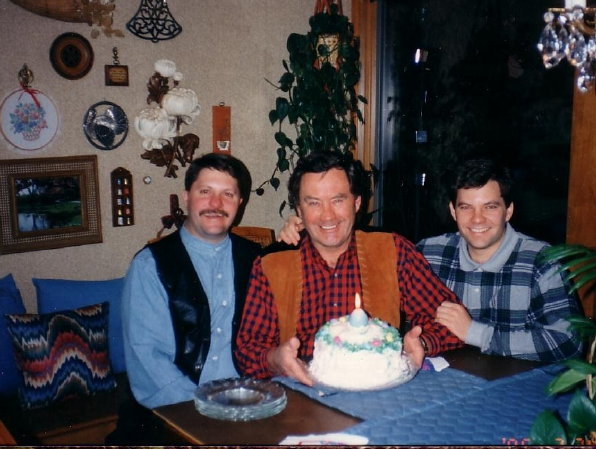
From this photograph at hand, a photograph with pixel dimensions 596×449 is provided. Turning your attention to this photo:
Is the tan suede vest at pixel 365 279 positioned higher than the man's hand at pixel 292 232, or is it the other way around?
the man's hand at pixel 292 232

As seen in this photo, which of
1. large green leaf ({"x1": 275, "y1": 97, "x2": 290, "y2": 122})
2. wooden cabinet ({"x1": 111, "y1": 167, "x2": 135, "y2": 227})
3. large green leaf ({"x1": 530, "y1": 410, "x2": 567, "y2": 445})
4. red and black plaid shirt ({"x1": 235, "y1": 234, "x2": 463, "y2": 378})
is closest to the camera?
large green leaf ({"x1": 530, "y1": 410, "x2": 567, "y2": 445})

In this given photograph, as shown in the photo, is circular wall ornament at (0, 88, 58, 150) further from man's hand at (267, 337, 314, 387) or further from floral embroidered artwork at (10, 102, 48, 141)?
man's hand at (267, 337, 314, 387)

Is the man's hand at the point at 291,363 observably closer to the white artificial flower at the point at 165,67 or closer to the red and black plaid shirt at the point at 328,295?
the red and black plaid shirt at the point at 328,295

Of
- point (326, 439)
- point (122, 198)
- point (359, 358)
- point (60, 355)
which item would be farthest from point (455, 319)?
point (122, 198)

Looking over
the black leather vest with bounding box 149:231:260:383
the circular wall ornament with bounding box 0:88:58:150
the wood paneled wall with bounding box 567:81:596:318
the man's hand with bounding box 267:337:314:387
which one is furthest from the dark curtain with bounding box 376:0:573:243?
the circular wall ornament with bounding box 0:88:58:150

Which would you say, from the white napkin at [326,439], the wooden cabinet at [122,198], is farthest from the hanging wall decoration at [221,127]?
the white napkin at [326,439]

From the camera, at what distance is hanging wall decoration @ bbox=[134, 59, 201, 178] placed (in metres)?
3.45

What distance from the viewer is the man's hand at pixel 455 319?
2.02 metres

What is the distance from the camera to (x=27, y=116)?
3066mm

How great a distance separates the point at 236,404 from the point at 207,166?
1.12 m

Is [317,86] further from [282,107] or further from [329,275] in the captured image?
[329,275]

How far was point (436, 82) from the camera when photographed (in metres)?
4.04

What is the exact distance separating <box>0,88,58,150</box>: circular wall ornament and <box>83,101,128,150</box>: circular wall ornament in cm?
18

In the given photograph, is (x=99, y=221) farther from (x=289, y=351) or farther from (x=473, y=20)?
(x=473, y=20)
